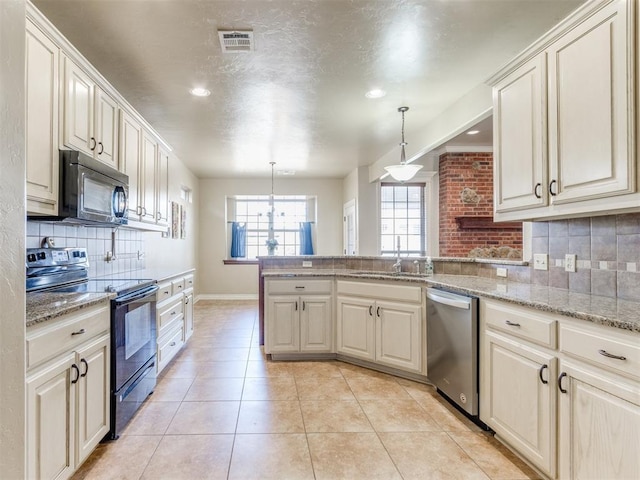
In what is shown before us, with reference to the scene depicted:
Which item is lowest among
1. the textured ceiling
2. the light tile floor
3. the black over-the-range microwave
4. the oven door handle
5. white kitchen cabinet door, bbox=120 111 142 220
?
the light tile floor

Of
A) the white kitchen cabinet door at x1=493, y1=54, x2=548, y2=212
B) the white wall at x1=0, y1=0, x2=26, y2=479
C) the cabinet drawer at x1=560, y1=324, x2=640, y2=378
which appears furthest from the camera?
the white kitchen cabinet door at x1=493, y1=54, x2=548, y2=212

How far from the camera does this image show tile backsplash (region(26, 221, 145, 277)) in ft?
7.46

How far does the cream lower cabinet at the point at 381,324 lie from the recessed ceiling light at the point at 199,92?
215 centimetres

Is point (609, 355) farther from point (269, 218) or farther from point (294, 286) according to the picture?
point (269, 218)

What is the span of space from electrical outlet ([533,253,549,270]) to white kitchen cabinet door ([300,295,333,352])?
5.83 feet

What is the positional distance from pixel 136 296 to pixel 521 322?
2273 millimetres

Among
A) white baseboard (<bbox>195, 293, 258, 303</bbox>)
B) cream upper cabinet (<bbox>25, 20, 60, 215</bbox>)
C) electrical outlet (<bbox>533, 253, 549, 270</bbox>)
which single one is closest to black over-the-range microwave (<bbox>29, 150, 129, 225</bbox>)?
cream upper cabinet (<bbox>25, 20, 60, 215</bbox>)

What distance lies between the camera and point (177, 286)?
3400 mm

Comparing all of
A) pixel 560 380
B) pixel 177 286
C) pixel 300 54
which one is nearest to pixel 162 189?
pixel 177 286

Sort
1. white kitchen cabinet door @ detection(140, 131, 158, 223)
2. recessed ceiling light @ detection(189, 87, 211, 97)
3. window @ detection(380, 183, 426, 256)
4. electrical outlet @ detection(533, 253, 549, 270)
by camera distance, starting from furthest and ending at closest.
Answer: window @ detection(380, 183, 426, 256) < white kitchen cabinet door @ detection(140, 131, 158, 223) < recessed ceiling light @ detection(189, 87, 211, 97) < electrical outlet @ detection(533, 253, 549, 270)

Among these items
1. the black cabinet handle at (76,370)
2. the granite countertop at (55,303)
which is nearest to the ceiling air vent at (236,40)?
the granite countertop at (55,303)

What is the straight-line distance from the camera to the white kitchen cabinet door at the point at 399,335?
2.79 m

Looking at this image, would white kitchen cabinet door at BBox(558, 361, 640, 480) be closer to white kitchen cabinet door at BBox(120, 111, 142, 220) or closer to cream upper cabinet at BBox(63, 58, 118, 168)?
cream upper cabinet at BBox(63, 58, 118, 168)

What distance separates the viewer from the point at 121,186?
2588 mm
